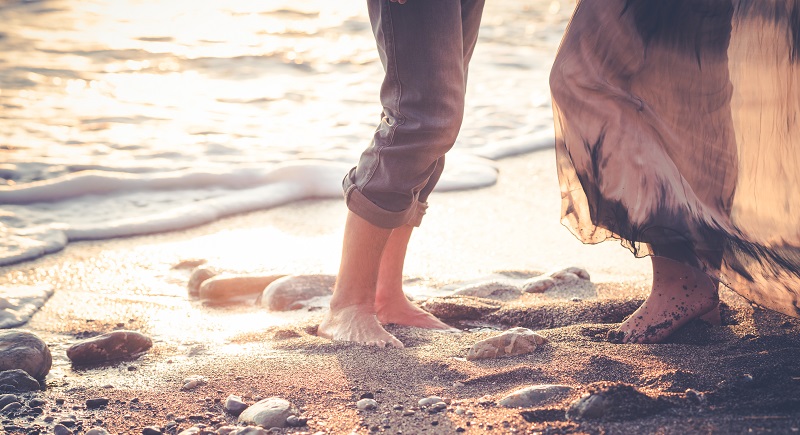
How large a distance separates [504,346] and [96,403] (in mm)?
Result: 1037

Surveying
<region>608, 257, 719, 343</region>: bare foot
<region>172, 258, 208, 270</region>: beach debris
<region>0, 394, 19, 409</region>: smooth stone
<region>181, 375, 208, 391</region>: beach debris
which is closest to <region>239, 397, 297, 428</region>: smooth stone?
<region>181, 375, 208, 391</region>: beach debris

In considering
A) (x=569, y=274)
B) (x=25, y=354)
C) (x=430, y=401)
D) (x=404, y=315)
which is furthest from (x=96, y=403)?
(x=569, y=274)

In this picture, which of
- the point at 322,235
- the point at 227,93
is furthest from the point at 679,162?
the point at 227,93

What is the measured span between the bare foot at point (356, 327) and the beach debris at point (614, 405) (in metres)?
0.75

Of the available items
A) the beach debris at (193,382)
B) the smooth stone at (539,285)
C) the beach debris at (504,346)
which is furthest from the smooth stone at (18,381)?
the smooth stone at (539,285)

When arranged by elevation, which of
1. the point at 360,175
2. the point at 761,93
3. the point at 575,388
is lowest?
the point at 575,388

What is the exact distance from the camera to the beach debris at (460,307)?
2.70 m

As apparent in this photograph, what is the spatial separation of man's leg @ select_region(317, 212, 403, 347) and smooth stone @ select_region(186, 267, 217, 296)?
837mm

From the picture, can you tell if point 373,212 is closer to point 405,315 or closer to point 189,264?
point 405,315

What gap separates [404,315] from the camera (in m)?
2.58

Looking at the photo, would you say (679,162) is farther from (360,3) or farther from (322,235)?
(360,3)

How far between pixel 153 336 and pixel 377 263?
79 cm

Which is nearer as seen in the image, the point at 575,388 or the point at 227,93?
the point at 575,388

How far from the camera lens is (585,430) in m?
1.56
